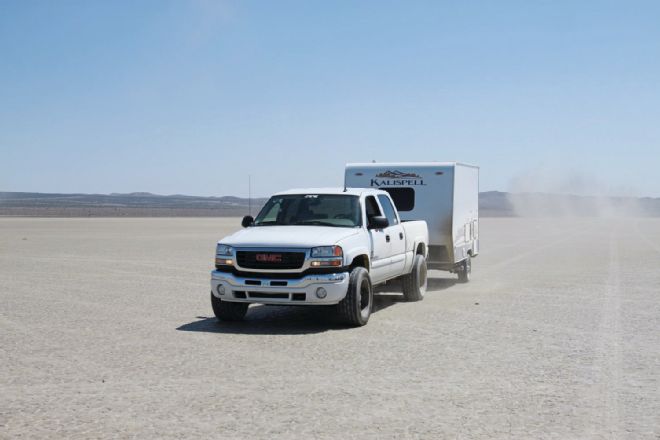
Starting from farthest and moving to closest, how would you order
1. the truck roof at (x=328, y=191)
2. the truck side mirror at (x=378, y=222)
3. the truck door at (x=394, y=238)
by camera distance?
the truck door at (x=394, y=238), the truck roof at (x=328, y=191), the truck side mirror at (x=378, y=222)

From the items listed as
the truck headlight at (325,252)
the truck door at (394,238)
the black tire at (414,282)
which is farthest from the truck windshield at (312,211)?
the black tire at (414,282)

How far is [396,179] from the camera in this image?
17.5 metres

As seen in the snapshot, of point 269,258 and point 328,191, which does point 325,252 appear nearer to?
point 269,258

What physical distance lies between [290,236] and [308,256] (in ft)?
1.70

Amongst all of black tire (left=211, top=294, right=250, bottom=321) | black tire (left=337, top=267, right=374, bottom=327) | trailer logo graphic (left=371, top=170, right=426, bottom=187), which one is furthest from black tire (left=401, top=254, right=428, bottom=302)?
black tire (left=211, top=294, right=250, bottom=321)

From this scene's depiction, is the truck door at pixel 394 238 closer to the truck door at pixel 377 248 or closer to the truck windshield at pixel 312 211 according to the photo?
the truck door at pixel 377 248

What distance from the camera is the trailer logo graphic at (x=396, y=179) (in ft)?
56.8

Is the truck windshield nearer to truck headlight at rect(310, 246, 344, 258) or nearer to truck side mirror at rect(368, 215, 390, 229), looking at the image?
truck side mirror at rect(368, 215, 390, 229)

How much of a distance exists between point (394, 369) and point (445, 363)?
2.10 ft

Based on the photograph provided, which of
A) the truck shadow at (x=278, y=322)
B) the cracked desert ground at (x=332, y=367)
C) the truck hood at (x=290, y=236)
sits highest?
the truck hood at (x=290, y=236)

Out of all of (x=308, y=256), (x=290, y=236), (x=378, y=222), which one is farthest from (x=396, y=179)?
(x=308, y=256)

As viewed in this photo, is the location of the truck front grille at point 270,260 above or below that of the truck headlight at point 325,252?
below

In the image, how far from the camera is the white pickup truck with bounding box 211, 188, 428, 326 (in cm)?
1115

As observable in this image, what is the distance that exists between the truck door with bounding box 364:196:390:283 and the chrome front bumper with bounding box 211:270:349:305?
4.19ft
